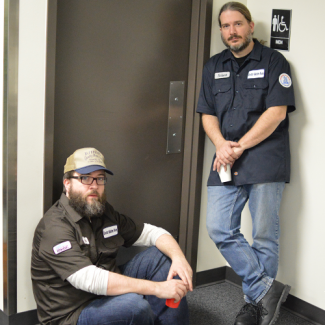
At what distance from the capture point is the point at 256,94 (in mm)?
2398

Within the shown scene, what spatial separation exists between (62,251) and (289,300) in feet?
5.16

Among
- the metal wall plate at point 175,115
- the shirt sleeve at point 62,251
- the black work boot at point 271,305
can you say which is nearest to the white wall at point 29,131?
the shirt sleeve at point 62,251

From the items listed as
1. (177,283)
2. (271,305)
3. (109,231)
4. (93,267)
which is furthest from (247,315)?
(93,267)

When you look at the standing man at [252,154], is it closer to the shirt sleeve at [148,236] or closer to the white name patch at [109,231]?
the shirt sleeve at [148,236]

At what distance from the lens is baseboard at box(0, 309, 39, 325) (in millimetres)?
2195

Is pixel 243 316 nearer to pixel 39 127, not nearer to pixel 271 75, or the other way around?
pixel 271 75

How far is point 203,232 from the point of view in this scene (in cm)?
293

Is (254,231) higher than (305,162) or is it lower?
lower

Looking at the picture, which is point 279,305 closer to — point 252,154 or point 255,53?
point 252,154

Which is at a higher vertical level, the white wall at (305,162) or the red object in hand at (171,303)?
the white wall at (305,162)

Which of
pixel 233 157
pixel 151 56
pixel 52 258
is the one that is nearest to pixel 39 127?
pixel 52 258

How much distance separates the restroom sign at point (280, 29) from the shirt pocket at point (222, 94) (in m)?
0.42

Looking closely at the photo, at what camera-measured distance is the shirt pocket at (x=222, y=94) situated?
8.15 ft

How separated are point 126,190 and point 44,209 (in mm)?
548
